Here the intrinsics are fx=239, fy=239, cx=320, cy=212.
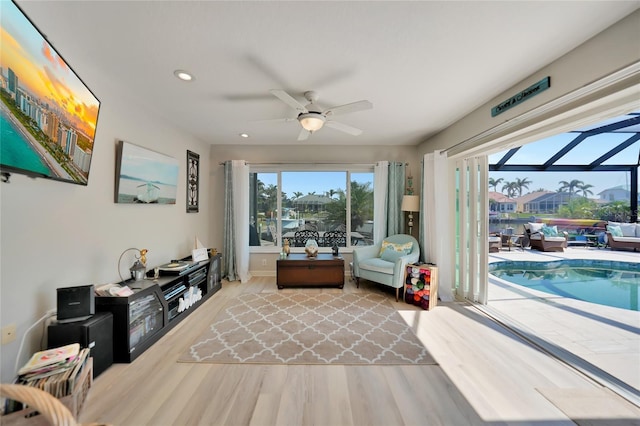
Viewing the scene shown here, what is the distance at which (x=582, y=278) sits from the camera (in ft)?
14.8

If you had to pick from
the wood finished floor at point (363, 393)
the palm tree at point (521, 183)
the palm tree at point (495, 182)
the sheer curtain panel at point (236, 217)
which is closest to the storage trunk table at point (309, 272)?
the sheer curtain panel at point (236, 217)

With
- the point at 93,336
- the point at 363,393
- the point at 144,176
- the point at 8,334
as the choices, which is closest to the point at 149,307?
the point at 93,336

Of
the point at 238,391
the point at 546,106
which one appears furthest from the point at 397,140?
the point at 238,391

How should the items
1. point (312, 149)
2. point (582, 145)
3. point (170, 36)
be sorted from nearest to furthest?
point (170, 36), point (312, 149), point (582, 145)

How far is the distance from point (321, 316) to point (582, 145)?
685 centimetres

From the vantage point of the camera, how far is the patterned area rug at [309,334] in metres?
2.09

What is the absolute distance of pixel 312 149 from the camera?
452 centimetres

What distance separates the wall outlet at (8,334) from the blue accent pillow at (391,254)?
3.87 metres

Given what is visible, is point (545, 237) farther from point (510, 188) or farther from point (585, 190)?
point (510, 188)

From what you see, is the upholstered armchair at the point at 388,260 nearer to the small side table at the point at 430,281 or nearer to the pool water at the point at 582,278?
the small side table at the point at 430,281

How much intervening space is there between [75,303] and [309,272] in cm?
267

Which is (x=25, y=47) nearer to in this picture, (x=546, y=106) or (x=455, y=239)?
(x=546, y=106)

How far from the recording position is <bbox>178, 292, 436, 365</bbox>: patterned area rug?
209cm

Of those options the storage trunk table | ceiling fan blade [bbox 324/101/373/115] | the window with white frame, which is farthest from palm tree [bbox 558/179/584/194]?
ceiling fan blade [bbox 324/101/373/115]
